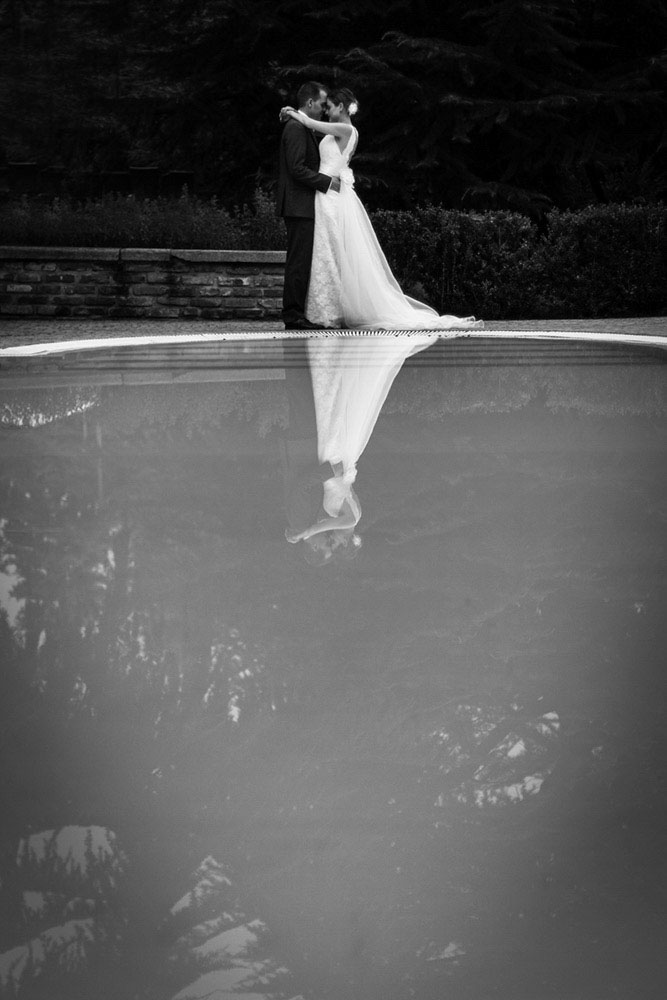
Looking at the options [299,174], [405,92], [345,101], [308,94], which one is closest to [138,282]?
[299,174]

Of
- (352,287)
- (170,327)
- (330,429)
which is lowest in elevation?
(330,429)

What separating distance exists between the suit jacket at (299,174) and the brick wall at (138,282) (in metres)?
1.48

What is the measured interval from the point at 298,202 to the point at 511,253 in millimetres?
3852

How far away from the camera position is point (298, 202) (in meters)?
11.9

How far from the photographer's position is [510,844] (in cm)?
173

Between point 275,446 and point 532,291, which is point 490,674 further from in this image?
point 532,291

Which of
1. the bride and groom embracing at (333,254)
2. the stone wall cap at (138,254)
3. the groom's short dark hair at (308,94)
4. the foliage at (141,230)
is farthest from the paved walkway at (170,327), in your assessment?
the groom's short dark hair at (308,94)

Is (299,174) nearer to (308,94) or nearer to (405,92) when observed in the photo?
(308,94)

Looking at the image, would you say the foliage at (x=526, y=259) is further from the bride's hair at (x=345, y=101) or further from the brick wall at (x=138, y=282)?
the bride's hair at (x=345, y=101)

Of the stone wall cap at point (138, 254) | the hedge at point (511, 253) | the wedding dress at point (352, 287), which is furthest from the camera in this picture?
the hedge at point (511, 253)

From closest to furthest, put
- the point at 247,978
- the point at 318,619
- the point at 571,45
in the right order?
the point at 247,978, the point at 318,619, the point at 571,45

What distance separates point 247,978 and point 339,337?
10.0 metres

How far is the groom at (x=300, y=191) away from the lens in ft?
38.1

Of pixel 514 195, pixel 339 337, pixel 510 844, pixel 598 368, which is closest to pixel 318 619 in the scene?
pixel 510 844
